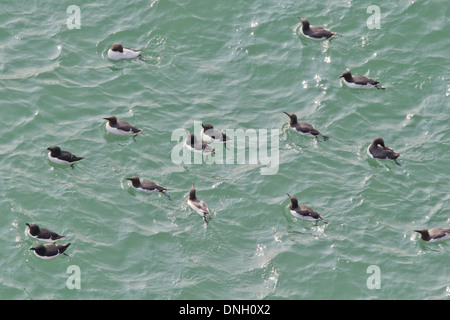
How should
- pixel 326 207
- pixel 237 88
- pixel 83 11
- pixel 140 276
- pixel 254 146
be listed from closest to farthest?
pixel 140 276, pixel 326 207, pixel 254 146, pixel 237 88, pixel 83 11

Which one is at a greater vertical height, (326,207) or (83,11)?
(83,11)

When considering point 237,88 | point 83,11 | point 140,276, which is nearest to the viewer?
point 140,276

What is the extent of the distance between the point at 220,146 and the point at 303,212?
5039 mm

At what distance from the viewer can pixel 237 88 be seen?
124ft

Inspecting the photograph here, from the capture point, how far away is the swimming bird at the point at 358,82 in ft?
121

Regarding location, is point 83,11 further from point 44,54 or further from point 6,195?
point 6,195

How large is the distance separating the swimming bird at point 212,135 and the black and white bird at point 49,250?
7103mm

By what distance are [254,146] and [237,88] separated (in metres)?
3.32

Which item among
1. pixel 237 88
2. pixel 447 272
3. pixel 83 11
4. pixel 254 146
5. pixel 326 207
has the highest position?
pixel 83 11

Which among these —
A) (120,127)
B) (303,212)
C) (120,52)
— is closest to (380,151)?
(303,212)

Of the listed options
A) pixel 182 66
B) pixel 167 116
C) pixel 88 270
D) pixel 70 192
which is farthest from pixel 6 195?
pixel 182 66

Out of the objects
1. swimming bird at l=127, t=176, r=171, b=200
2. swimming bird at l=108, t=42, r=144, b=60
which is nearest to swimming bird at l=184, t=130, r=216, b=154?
swimming bird at l=127, t=176, r=171, b=200

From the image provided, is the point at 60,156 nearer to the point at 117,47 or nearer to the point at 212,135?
the point at 212,135

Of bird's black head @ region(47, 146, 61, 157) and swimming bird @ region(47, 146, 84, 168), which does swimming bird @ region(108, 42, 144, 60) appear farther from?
bird's black head @ region(47, 146, 61, 157)
